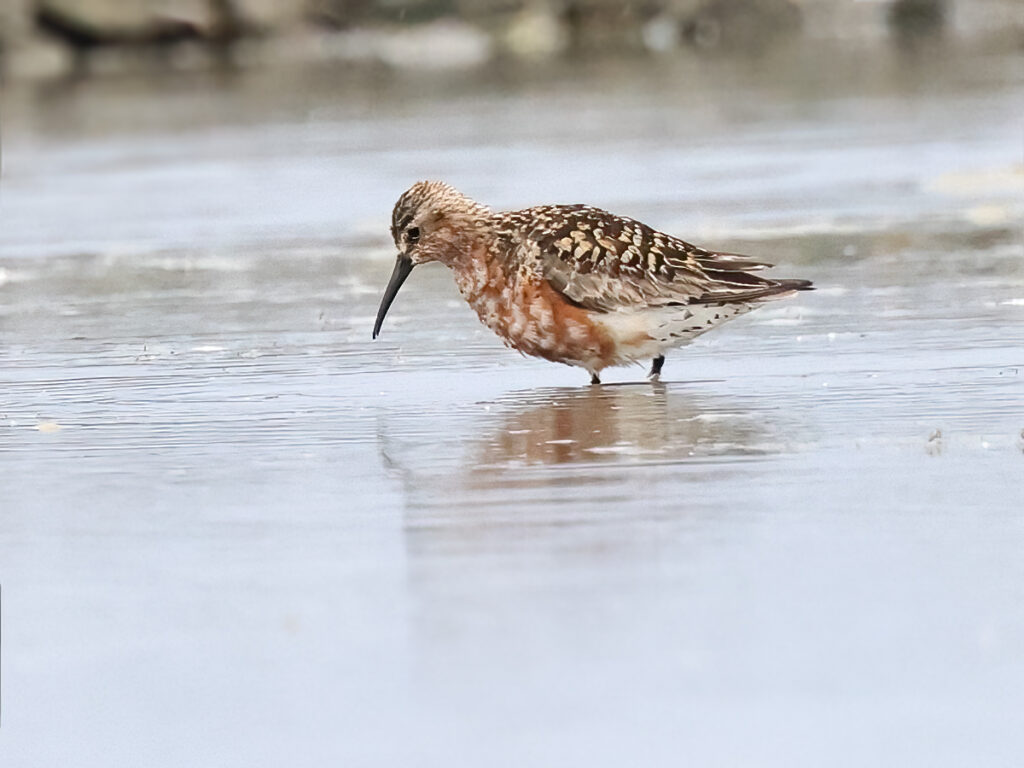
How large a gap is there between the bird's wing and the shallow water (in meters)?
0.40

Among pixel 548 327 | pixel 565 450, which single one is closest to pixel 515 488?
pixel 565 450

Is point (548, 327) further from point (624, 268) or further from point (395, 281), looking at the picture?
point (395, 281)

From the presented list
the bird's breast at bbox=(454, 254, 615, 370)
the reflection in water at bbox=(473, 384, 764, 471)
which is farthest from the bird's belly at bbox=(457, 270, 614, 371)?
the reflection in water at bbox=(473, 384, 764, 471)

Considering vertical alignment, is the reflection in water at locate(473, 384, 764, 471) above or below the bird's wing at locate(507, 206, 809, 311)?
below

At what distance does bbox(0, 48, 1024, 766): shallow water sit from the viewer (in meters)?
6.05

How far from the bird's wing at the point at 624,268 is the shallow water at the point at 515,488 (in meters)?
0.40

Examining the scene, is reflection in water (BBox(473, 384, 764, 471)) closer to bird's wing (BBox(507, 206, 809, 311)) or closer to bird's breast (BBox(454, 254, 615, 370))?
bird's breast (BBox(454, 254, 615, 370))

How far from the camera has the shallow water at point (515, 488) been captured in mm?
6051

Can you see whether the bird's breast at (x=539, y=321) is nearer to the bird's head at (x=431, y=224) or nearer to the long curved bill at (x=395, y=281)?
the bird's head at (x=431, y=224)

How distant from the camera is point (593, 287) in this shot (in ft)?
35.5

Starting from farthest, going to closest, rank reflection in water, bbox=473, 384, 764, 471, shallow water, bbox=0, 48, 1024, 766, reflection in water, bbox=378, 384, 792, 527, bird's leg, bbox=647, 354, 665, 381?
1. bird's leg, bbox=647, 354, 665, 381
2. reflection in water, bbox=473, 384, 764, 471
3. reflection in water, bbox=378, 384, 792, 527
4. shallow water, bbox=0, 48, 1024, 766

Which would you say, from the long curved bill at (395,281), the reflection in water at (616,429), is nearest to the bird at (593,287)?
the reflection in water at (616,429)

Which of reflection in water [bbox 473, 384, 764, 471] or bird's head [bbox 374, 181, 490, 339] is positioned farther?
bird's head [bbox 374, 181, 490, 339]

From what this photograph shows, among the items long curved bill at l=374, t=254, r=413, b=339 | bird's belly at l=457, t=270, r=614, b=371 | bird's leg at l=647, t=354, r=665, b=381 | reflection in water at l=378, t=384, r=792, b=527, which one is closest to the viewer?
reflection in water at l=378, t=384, r=792, b=527
